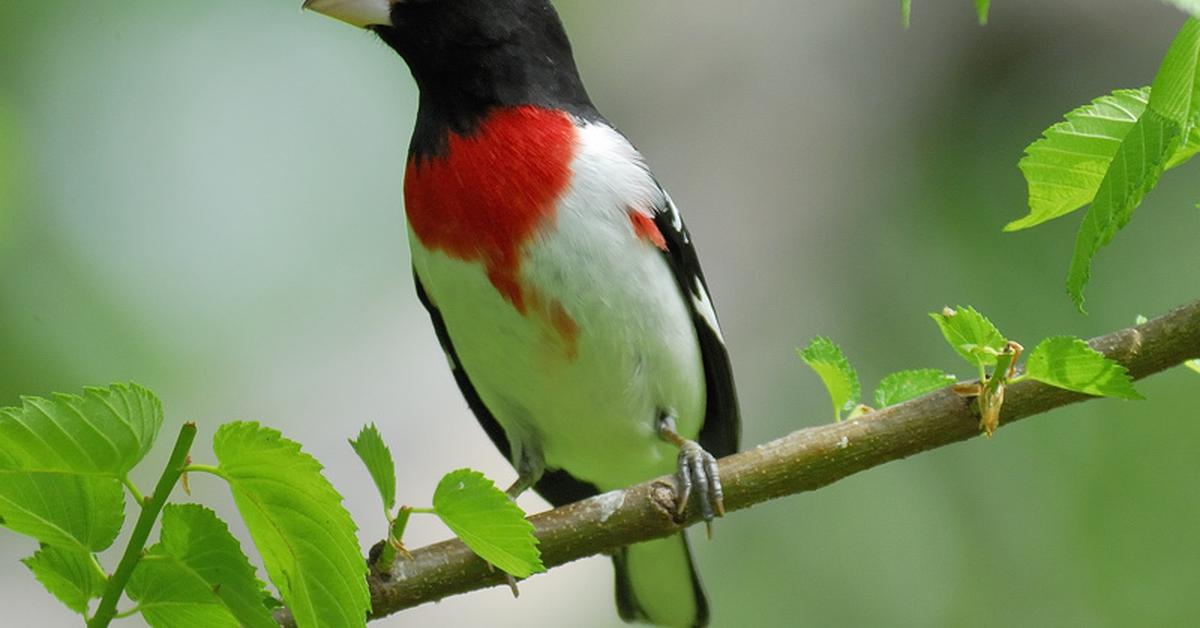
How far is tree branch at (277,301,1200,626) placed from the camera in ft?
6.59

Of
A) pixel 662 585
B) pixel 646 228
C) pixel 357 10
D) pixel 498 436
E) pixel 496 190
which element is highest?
pixel 357 10

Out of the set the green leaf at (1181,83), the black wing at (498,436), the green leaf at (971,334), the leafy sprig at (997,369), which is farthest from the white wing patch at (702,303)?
the green leaf at (1181,83)

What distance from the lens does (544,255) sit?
296cm

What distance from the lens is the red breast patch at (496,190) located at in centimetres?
297

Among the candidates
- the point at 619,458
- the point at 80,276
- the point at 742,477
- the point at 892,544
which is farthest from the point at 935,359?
the point at 742,477

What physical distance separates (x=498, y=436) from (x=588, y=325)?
0.81 meters

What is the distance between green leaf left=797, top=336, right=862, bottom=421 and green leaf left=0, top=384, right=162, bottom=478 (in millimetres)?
997

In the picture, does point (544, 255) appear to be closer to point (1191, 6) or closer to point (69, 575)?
point (69, 575)

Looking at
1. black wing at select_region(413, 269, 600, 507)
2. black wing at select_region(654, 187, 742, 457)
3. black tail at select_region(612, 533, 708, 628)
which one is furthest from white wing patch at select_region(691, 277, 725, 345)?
black tail at select_region(612, 533, 708, 628)

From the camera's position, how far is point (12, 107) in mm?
4340

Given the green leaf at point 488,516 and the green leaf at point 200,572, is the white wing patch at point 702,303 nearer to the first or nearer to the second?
the green leaf at point 488,516

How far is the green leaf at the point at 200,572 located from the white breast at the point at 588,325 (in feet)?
4.94

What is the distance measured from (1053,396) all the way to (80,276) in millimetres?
3570

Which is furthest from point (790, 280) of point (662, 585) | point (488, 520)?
point (488, 520)
